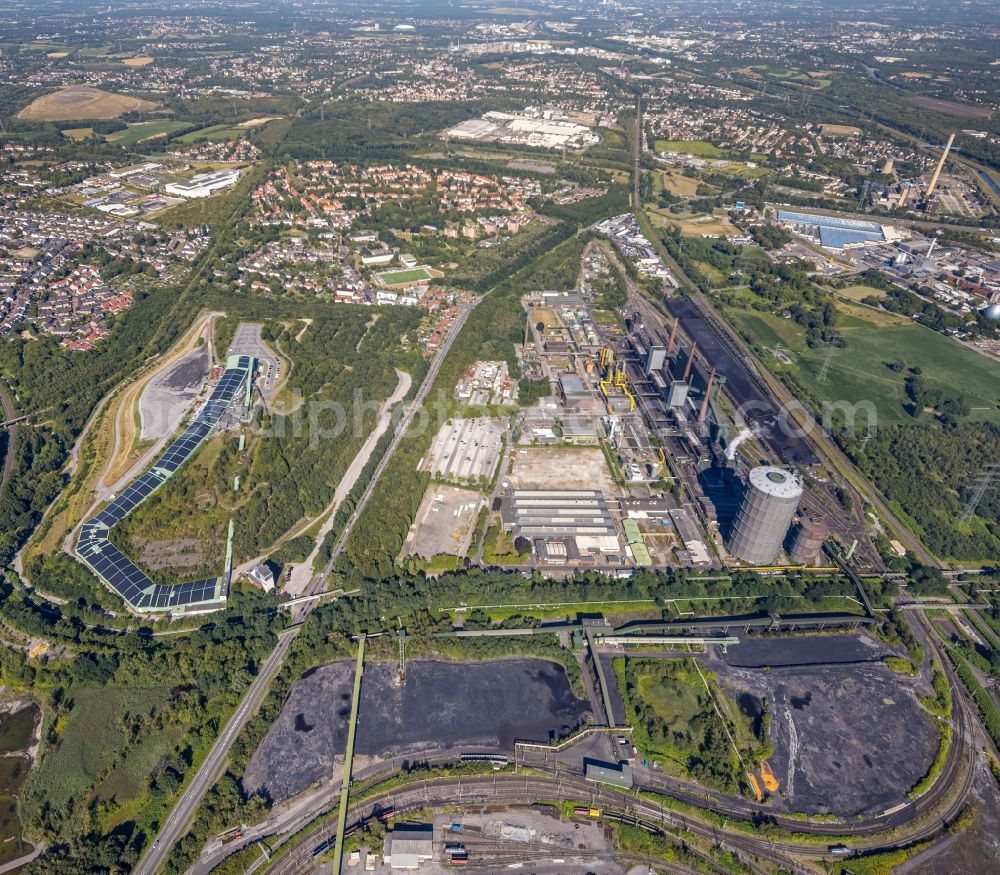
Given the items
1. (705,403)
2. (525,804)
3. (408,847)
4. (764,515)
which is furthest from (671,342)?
(408,847)

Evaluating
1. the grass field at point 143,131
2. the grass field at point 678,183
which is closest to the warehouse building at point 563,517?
the grass field at point 678,183

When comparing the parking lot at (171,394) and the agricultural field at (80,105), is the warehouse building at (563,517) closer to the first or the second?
the parking lot at (171,394)

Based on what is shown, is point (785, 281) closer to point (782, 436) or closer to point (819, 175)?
point (782, 436)

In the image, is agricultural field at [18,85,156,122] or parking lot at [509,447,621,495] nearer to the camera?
parking lot at [509,447,621,495]

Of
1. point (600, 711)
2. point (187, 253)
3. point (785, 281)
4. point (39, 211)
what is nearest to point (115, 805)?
point (600, 711)

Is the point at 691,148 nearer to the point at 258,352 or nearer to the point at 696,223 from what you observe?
the point at 696,223

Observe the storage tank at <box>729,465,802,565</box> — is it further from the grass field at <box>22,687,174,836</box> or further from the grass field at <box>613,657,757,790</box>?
the grass field at <box>22,687,174,836</box>

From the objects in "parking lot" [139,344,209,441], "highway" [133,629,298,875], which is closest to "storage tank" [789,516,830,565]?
"highway" [133,629,298,875]
